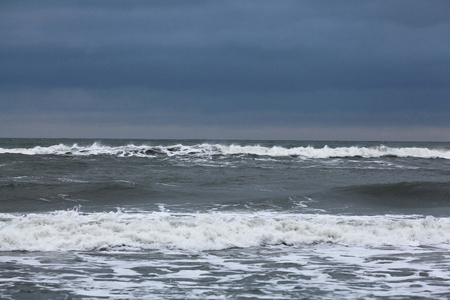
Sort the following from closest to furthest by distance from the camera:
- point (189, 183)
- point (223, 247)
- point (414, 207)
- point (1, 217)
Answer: point (223, 247), point (1, 217), point (414, 207), point (189, 183)

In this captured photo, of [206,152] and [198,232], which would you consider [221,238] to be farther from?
[206,152]

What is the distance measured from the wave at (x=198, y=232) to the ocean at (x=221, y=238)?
3 centimetres

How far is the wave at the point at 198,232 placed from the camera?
9.88m

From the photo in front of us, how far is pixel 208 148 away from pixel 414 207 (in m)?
24.2

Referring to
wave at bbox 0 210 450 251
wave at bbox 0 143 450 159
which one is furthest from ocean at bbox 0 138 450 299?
wave at bbox 0 143 450 159

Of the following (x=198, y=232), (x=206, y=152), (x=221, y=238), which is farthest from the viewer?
(x=206, y=152)

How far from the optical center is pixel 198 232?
10.5 meters

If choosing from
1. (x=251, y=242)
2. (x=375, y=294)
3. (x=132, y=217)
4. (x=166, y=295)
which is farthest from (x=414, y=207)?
(x=166, y=295)

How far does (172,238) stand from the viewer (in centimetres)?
1023

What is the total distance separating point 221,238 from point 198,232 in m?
0.51

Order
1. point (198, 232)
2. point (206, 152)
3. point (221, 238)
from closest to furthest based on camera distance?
point (221, 238), point (198, 232), point (206, 152)

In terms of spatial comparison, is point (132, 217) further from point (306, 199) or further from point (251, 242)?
point (306, 199)

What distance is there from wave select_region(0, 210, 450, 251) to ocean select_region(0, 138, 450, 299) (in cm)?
3

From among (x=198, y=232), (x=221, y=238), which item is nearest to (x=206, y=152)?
(x=198, y=232)
